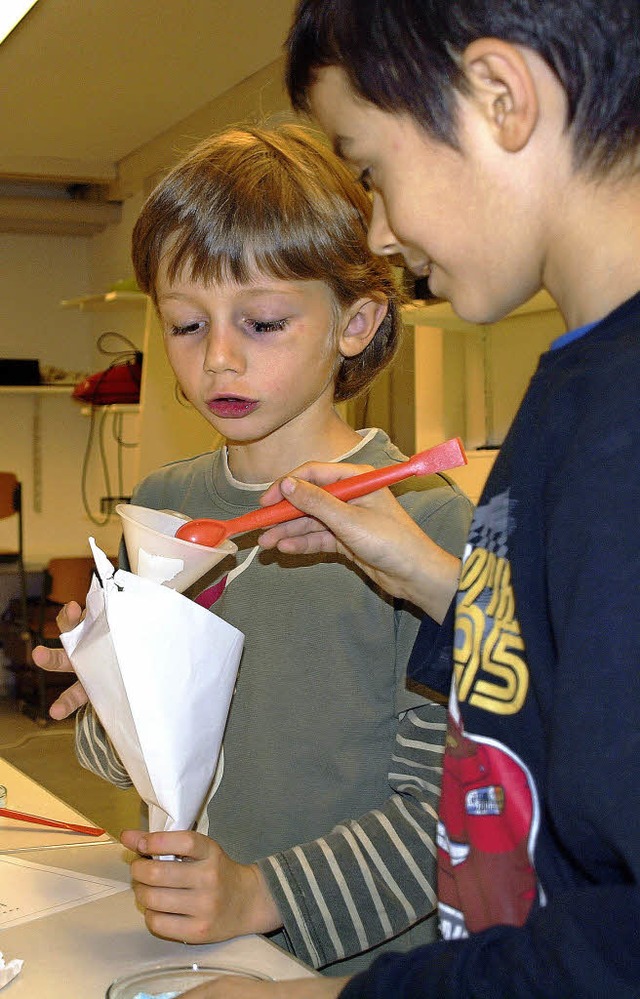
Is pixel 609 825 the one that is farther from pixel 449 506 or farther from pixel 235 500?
pixel 235 500

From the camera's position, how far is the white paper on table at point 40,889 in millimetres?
858

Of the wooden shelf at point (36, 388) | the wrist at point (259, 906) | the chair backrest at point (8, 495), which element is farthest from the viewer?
the wooden shelf at point (36, 388)

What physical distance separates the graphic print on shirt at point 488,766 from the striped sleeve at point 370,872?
285 mm

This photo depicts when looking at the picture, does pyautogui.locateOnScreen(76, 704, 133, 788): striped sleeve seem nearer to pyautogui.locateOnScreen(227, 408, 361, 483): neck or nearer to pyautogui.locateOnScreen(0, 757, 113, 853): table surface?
pyautogui.locateOnScreen(0, 757, 113, 853): table surface

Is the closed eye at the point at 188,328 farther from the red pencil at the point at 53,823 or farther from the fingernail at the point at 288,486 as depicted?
the red pencil at the point at 53,823

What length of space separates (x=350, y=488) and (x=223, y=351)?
0.23 m

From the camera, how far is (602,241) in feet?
1.78

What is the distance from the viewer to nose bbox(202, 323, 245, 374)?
3.34ft

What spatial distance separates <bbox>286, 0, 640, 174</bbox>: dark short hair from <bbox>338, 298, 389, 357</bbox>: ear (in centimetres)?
54

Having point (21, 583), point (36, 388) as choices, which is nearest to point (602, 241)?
point (21, 583)

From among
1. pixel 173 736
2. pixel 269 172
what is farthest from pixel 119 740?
pixel 269 172

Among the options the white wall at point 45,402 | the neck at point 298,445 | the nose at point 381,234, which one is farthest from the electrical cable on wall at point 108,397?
the nose at point 381,234

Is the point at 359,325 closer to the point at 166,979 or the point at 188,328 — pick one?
the point at 188,328

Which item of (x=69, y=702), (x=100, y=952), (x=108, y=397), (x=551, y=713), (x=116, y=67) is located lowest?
(x=100, y=952)
